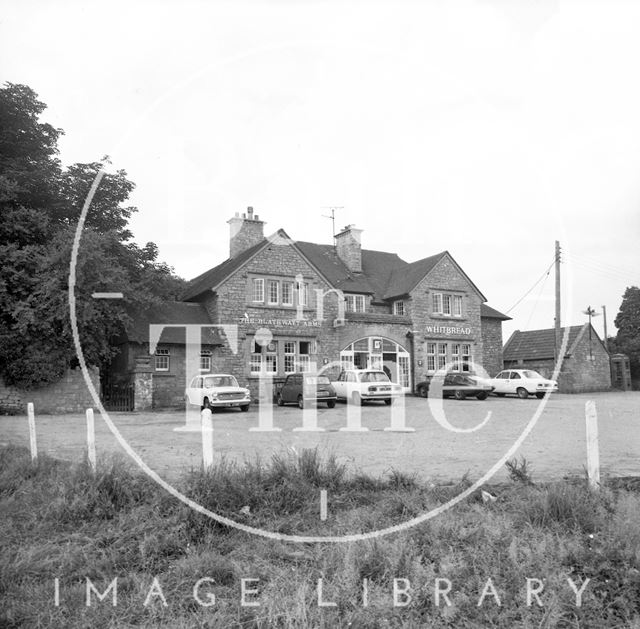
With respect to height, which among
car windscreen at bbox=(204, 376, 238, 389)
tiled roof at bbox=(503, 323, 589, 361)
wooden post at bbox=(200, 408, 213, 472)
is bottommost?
wooden post at bbox=(200, 408, 213, 472)

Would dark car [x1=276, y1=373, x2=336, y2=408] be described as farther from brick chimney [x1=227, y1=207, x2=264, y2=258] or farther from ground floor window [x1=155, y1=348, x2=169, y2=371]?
brick chimney [x1=227, y1=207, x2=264, y2=258]

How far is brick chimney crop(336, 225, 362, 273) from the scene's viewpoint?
39656 mm

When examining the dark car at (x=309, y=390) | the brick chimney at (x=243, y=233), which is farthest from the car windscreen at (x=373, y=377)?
the brick chimney at (x=243, y=233)

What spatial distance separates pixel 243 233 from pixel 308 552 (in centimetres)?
3134

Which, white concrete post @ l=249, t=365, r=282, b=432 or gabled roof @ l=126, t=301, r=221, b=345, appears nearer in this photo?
white concrete post @ l=249, t=365, r=282, b=432

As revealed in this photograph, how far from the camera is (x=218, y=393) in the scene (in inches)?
977

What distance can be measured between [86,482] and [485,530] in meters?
4.86

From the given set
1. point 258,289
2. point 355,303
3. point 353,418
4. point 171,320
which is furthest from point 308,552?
point 355,303

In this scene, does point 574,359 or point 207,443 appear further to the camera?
point 574,359

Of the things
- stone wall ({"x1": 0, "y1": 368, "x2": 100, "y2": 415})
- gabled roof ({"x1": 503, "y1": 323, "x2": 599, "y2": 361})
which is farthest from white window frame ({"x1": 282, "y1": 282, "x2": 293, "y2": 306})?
gabled roof ({"x1": 503, "y1": 323, "x2": 599, "y2": 361})

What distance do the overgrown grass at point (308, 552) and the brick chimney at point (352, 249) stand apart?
31.9m

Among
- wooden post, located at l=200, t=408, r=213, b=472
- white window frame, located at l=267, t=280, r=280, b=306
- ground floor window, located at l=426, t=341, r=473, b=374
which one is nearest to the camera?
wooden post, located at l=200, t=408, r=213, b=472

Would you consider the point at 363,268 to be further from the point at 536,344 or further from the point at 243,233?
the point at 536,344

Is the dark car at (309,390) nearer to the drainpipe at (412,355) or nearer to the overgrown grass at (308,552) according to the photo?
the drainpipe at (412,355)
